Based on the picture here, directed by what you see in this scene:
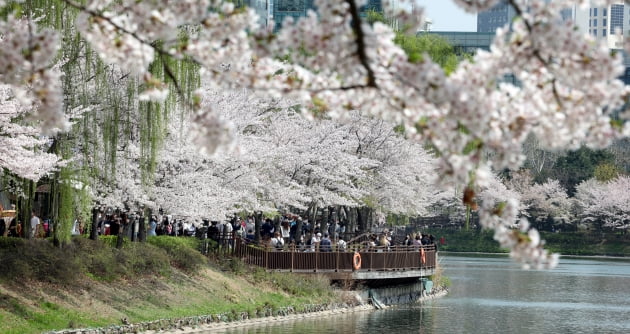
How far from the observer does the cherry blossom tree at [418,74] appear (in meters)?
6.36

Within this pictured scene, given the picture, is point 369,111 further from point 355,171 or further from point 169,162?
point 355,171

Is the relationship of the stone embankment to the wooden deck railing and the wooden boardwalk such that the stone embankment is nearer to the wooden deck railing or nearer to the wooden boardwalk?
the wooden boardwalk

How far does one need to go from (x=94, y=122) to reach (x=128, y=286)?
15.4 feet

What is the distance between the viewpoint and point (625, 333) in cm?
2995

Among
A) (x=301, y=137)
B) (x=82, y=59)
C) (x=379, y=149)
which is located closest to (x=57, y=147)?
(x=82, y=59)

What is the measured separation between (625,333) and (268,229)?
13.0m

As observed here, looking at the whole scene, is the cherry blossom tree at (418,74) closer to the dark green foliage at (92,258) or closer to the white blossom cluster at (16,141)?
the white blossom cluster at (16,141)

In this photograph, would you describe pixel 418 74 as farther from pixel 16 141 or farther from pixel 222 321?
pixel 222 321

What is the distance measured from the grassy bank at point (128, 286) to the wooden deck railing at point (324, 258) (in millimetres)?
640

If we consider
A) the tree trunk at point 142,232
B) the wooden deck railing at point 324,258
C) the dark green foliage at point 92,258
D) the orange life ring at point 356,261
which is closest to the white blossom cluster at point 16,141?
the dark green foliage at point 92,258

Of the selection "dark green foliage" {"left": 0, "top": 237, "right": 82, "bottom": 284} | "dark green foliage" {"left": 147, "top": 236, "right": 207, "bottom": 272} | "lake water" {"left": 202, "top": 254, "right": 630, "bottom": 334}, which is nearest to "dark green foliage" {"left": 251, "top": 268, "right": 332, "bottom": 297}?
"lake water" {"left": 202, "top": 254, "right": 630, "bottom": 334}

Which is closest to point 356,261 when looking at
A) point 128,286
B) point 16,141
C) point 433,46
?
point 128,286

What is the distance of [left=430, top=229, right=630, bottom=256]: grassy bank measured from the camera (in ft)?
269

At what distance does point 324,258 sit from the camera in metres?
34.0
